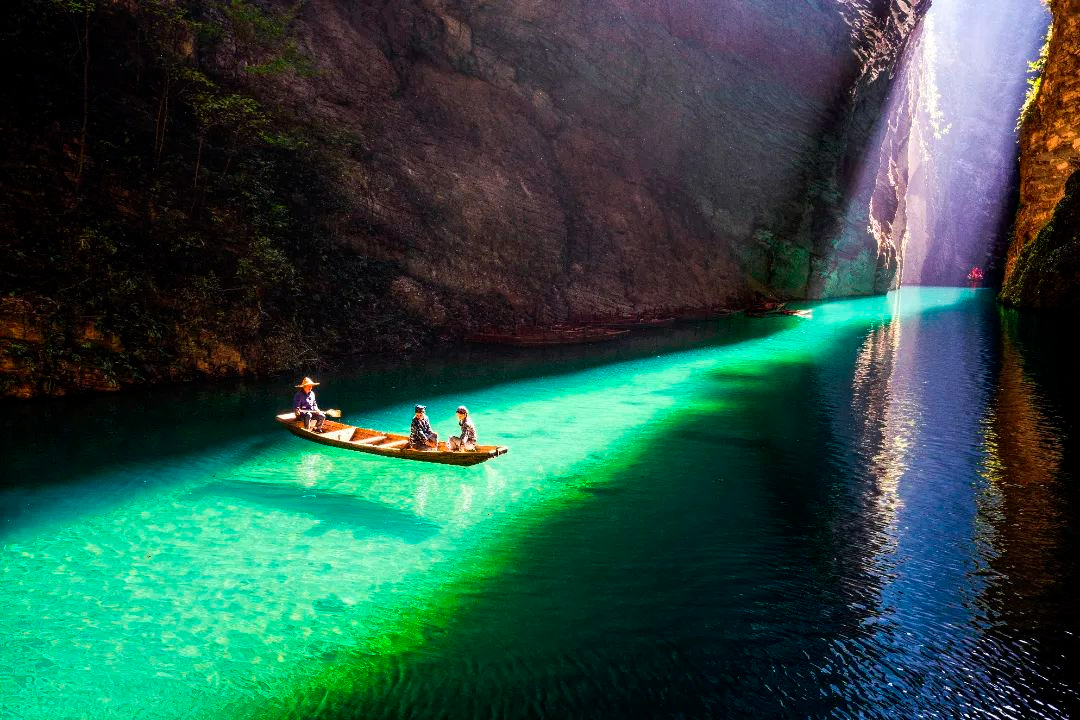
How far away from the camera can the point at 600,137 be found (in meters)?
41.6

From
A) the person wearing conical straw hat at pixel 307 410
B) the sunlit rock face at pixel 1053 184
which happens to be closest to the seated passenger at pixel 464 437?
the person wearing conical straw hat at pixel 307 410

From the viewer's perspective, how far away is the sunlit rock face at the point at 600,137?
31172 mm

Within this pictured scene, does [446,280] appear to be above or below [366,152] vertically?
below

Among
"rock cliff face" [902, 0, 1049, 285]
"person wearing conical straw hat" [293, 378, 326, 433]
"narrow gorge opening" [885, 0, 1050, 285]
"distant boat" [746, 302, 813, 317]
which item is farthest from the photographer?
"rock cliff face" [902, 0, 1049, 285]

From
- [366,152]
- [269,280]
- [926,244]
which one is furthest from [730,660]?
[926,244]

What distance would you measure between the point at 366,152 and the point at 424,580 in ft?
82.6

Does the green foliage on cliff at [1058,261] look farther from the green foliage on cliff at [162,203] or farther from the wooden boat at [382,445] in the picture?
the wooden boat at [382,445]

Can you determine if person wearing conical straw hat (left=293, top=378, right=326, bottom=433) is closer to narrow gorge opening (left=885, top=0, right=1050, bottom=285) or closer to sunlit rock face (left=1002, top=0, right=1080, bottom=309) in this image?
sunlit rock face (left=1002, top=0, right=1080, bottom=309)

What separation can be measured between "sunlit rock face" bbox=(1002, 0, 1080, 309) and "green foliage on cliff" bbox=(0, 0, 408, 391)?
40446 mm

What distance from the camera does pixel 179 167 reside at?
925 inches

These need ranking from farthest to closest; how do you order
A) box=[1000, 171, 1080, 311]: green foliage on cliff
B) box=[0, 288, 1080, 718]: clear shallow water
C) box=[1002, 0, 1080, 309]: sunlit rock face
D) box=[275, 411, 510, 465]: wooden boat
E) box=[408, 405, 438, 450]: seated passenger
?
box=[1002, 0, 1080, 309]: sunlit rock face < box=[1000, 171, 1080, 311]: green foliage on cliff < box=[408, 405, 438, 450]: seated passenger < box=[275, 411, 510, 465]: wooden boat < box=[0, 288, 1080, 718]: clear shallow water

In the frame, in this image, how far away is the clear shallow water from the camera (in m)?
7.13

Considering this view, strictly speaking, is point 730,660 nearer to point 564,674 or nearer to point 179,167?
point 564,674

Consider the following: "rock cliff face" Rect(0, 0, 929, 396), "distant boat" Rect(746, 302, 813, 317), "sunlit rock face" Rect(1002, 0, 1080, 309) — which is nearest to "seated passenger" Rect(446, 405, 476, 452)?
"rock cliff face" Rect(0, 0, 929, 396)
